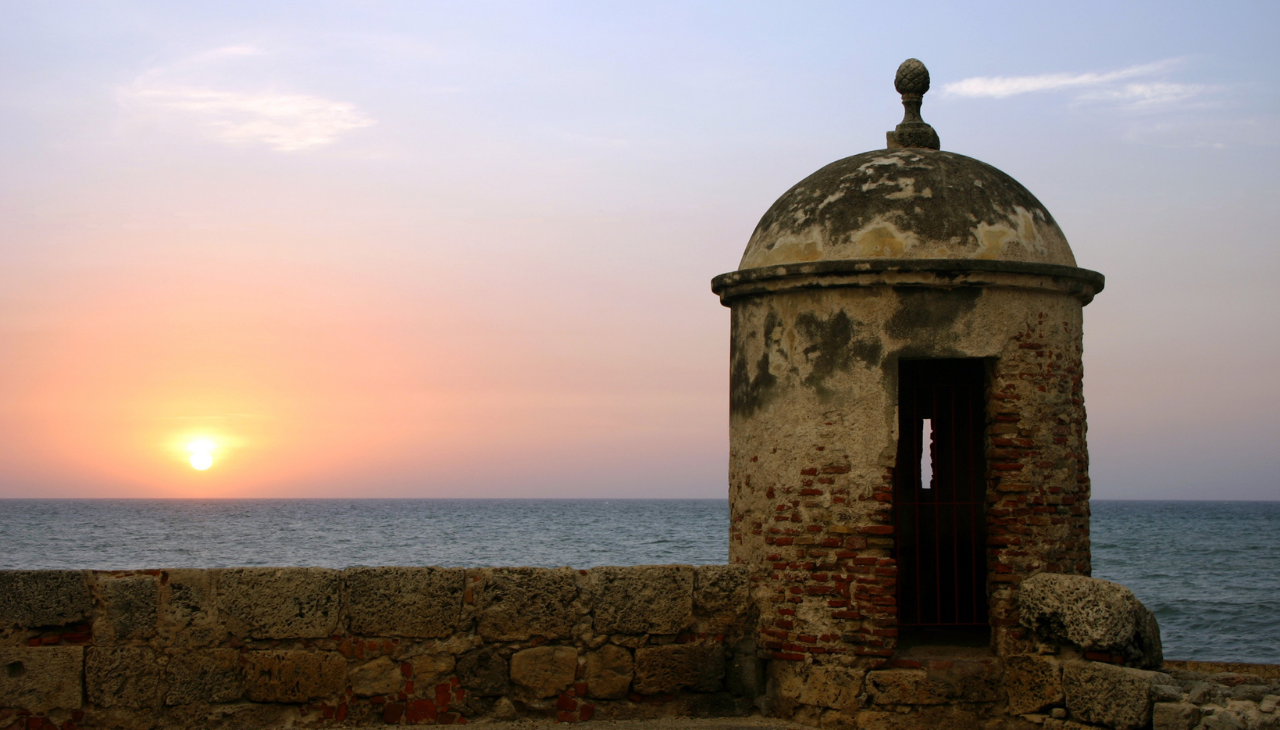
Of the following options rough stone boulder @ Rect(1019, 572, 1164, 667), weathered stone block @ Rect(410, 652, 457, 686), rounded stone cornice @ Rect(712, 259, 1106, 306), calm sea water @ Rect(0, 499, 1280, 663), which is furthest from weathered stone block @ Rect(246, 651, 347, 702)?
calm sea water @ Rect(0, 499, 1280, 663)

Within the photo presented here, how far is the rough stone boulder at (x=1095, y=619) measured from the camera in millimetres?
4832

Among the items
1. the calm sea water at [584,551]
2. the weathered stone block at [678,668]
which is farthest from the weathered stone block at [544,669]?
the calm sea water at [584,551]

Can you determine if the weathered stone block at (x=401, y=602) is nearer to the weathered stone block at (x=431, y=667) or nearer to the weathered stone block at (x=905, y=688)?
the weathered stone block at (x=431, y=667)

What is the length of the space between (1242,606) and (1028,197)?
25.0m

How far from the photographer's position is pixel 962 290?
5.28m

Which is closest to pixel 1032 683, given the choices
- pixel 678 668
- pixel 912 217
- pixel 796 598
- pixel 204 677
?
pixel 796 598

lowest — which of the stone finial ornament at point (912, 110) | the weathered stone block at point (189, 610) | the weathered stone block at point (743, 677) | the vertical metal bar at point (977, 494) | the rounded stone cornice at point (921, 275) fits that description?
the weathered stone block at point (743, 677)

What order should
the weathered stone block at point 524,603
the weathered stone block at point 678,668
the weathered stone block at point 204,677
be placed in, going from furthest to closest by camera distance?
the weathered stone block at point 678,668 → the weathered stone block at point 524,603 → the weathered stone block at point 204,677

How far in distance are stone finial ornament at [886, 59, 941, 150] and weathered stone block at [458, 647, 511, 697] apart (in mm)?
3420

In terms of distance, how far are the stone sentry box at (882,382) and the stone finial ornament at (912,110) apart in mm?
410

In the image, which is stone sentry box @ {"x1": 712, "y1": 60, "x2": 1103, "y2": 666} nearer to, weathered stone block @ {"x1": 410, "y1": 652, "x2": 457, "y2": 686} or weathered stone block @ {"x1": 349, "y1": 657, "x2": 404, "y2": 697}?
weathered stone block @ {"x1": 410, "y1": 652, "x2": 457, "y2": 686}

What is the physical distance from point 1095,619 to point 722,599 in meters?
1.71

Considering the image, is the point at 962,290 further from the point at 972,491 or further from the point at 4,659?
the point at 4,659

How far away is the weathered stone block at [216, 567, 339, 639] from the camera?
5.00 metres
